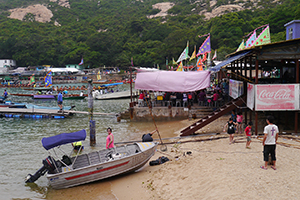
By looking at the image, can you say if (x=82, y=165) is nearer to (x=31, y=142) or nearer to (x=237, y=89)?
(x=31, y=142)

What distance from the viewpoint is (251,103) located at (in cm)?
1326

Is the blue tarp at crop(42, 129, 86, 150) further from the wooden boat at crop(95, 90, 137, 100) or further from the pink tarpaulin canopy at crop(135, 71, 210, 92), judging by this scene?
the wooden boat at crop(95, 90, 137, 100)

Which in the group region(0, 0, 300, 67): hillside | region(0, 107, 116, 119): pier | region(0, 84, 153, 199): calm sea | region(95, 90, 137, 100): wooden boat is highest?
region(0, 0, 300, 67): hillside

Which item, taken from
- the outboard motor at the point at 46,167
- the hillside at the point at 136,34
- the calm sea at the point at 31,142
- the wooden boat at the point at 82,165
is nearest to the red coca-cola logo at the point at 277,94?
the wooden boat at the point at 82,165

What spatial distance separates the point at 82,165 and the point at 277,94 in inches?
394

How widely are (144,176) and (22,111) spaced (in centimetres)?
2232

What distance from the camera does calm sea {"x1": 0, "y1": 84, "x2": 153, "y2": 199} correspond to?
10.8 meters

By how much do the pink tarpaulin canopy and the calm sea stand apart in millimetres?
3472

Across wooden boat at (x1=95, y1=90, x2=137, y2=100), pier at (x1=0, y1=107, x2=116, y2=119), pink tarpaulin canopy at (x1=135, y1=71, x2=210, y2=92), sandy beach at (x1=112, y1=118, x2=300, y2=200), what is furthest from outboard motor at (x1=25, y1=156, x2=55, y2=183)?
wooden boat at (x1=95, y1=90, x2=137, y2=100)

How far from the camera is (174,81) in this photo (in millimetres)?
19781

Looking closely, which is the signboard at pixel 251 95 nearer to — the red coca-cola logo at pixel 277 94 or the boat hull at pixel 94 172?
the red coca-cola logo at pixel 277 94

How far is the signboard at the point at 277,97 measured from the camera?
12.7 metres

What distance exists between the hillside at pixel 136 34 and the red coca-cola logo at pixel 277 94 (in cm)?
4948

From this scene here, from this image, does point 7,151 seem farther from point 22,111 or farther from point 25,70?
point 25,70
